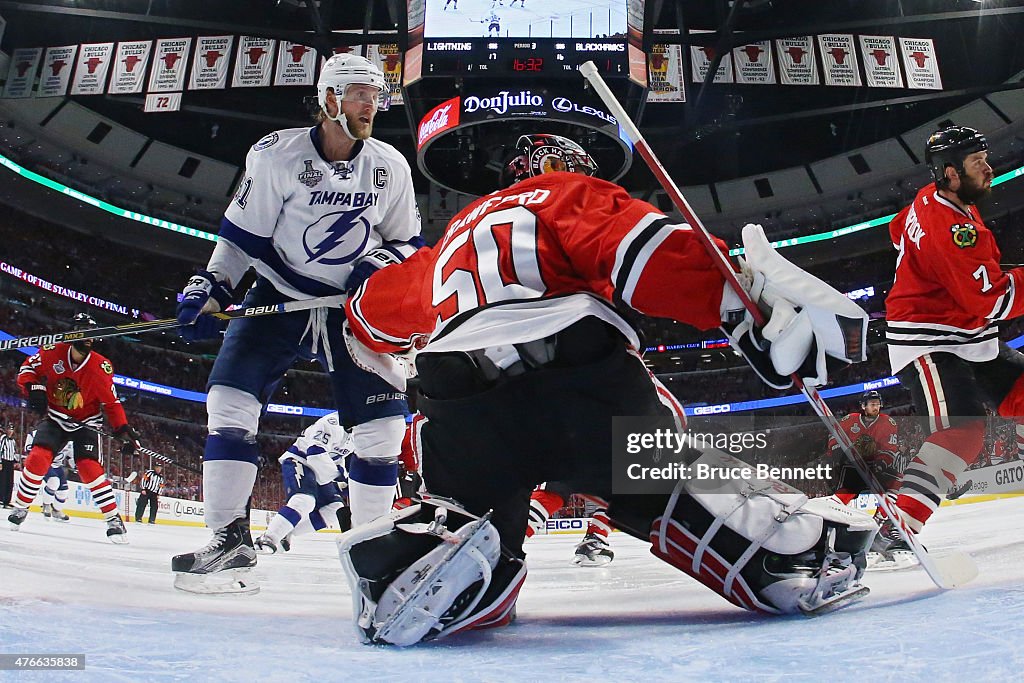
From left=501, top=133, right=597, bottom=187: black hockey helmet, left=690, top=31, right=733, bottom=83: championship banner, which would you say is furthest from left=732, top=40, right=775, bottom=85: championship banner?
left=501, top=133, right=597, bottom=187: black hockey helmet

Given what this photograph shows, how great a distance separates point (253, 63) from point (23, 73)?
3.07 metres

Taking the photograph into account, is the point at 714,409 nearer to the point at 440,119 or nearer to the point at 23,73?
the point at 440,119

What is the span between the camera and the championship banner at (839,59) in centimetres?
996

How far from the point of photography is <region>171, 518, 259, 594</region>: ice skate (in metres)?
1.95

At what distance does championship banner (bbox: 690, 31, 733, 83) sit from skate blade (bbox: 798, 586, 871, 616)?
10.0 meters

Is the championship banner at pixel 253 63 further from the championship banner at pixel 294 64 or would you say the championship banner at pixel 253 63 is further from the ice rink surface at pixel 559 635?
the ice rink surface at pixel 559 635

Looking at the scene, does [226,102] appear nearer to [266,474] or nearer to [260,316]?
[266,474]

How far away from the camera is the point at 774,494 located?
1372 mm

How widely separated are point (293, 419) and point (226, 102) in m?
6.32

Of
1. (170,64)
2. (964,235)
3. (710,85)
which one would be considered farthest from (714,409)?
(964,235)

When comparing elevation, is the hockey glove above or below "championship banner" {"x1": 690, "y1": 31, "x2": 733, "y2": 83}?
below

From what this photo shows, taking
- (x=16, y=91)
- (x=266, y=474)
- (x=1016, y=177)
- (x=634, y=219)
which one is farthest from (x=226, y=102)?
(x=634, y=219)

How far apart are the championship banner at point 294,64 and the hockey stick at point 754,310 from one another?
9.40m

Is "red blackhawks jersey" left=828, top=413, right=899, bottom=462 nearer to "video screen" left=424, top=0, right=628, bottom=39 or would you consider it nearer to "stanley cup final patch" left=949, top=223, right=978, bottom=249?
"stanley cup final patch" left=949, top=223, right=978, bottom=249
